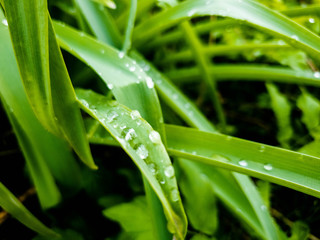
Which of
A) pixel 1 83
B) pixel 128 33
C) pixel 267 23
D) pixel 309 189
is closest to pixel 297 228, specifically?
pixel 309 189

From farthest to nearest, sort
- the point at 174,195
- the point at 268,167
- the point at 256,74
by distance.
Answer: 1. the point at 256,74
2. the point at 268,167
3. the point at 174,195

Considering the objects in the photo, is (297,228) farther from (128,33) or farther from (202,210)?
(128,33)

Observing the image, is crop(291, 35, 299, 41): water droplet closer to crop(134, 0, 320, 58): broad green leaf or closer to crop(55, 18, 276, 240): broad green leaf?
crop(134, 0, 320, 58): broad green leaf

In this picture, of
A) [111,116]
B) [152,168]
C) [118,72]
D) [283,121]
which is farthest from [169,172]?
[283,121]

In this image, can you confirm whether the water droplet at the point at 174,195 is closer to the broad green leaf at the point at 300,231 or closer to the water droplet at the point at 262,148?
the water droplet at the point at 262,148

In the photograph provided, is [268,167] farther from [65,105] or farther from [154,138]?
[65,105]
